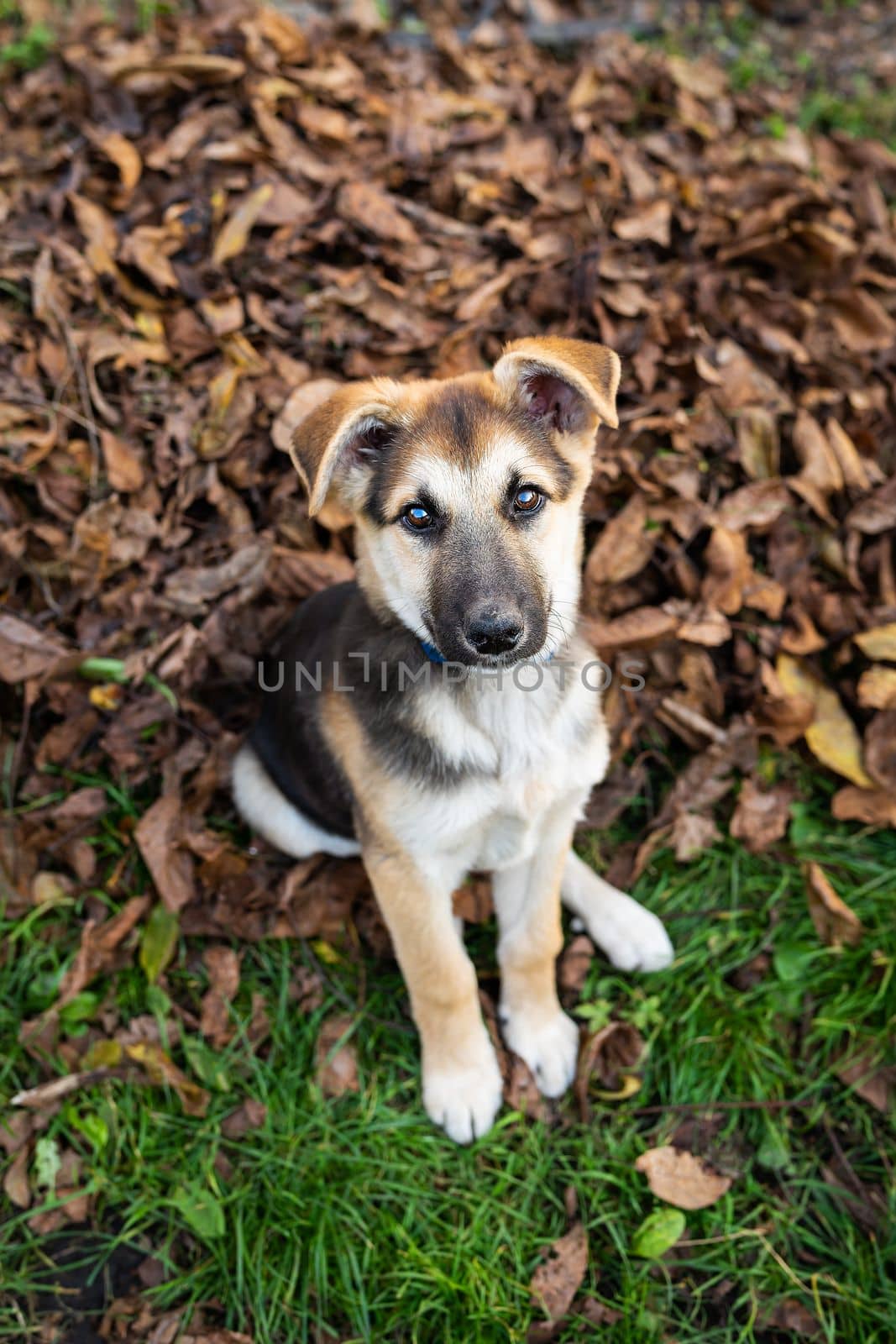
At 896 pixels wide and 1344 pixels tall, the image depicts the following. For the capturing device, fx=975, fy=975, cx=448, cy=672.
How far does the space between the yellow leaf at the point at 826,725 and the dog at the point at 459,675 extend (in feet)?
4.27

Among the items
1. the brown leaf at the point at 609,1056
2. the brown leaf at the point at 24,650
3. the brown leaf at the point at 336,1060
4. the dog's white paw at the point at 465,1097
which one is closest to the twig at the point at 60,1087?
the brown leaf at the point at 336,1060

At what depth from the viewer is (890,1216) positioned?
3.36 m

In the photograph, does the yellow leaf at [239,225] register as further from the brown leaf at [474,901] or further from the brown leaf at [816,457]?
the brown leaf at [474,901]

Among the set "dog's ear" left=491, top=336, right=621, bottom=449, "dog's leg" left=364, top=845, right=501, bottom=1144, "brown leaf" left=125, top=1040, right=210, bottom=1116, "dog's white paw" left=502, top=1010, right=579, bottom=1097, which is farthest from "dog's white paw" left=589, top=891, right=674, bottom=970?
"dog's ear" left=491, top=336, right=621, bottom=449

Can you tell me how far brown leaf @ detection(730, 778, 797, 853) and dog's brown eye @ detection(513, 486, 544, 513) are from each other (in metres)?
1.87

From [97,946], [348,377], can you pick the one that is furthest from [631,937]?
[348,377]

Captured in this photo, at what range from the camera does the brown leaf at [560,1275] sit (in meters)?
3.21

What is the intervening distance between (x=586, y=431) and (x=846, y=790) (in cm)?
207

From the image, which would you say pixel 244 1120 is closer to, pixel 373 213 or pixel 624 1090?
pixel 624 1090

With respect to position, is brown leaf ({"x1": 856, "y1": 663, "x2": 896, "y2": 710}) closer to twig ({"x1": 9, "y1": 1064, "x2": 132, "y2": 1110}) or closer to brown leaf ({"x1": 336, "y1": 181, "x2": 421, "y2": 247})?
brown leaf ({"x1": 336, "y1": 181, "x2": 421, "y2": 247})

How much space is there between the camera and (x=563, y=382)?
300 centimetres

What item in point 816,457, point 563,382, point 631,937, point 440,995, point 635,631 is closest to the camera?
point 563,382

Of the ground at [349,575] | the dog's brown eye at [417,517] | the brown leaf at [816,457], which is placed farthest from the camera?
the brown leaf at [816,457]

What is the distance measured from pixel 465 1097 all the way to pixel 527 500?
2165 mm
